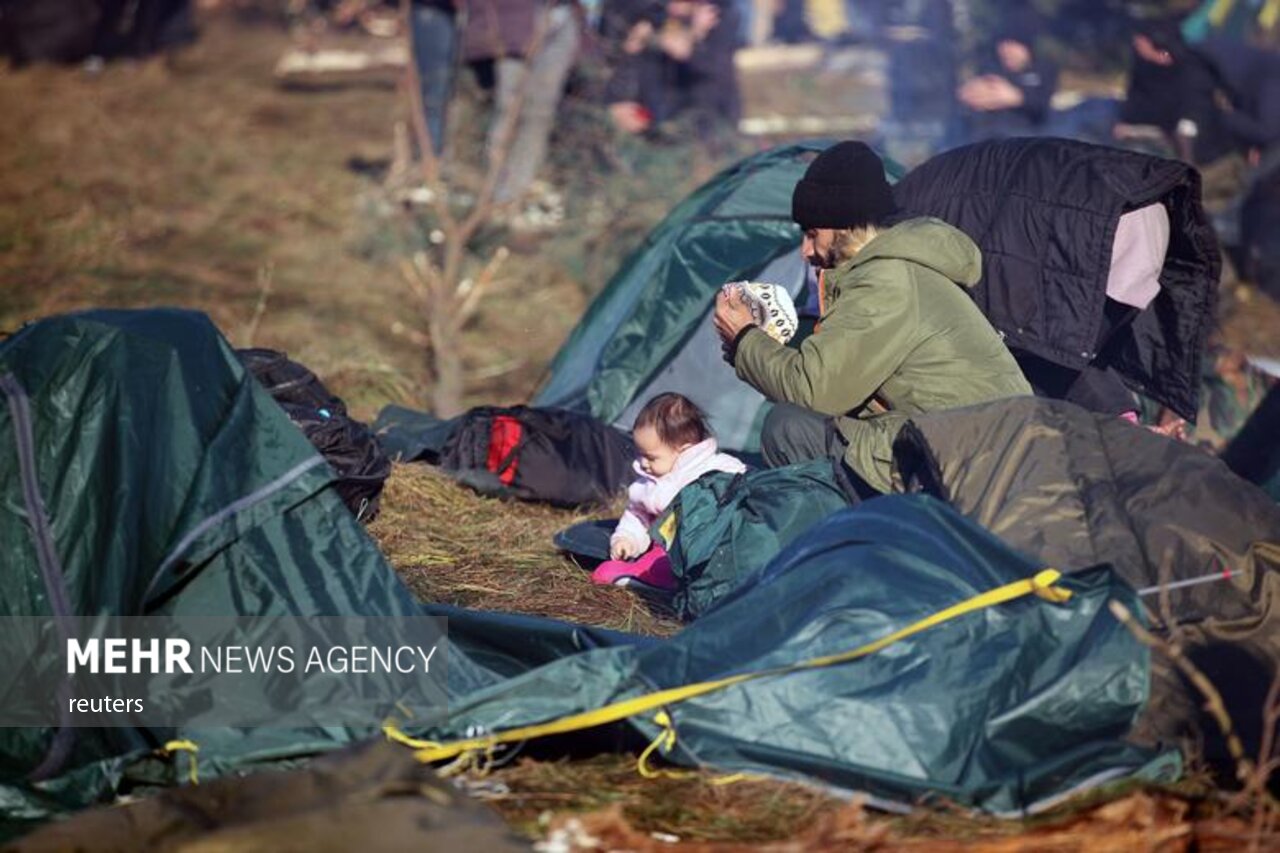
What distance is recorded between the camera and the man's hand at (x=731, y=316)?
195 inches

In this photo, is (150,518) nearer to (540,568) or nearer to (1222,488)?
(540,568)

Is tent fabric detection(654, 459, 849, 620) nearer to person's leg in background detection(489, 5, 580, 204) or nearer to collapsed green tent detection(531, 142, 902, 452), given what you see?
collapsed green tent detection(531, 142, 902, 452)

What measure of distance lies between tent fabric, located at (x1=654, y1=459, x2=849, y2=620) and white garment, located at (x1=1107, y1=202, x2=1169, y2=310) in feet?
3.99

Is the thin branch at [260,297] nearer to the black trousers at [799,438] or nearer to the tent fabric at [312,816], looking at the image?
the black trousers at [799,438]

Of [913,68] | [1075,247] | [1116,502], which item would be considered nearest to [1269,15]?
[913,68]

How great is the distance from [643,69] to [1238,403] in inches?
195

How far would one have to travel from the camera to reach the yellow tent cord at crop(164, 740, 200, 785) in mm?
3535

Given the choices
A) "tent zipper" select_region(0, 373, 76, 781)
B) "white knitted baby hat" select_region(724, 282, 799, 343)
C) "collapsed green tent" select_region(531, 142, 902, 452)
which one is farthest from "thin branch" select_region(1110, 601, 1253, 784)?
"collapsed green tent" select_region(531, 142, 902, 452)

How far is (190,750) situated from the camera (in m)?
3.56

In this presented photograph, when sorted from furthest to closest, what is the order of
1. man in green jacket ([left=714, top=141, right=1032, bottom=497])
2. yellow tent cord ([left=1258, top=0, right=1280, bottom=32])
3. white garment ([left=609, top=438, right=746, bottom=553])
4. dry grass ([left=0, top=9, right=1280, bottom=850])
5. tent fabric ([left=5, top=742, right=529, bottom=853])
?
yellow tent cord ([left=1258, top=0, right=1280, bottom=32])
white garment ([left=609, top=438, right=746, bottom=553])
man in green jacket ([left=714, top=141, right=1032, bottom=497])
dry grass ([left=0, top=9, right=1280, bottom=850])
tent fabric ([left=5, top=742, right=529, bottom=853])

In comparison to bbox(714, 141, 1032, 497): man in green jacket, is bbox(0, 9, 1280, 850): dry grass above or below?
A: below

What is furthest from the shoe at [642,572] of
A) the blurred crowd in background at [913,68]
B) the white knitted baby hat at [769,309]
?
the blurred crowd in background at [913,68]

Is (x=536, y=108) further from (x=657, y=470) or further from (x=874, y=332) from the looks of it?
(x=874, y=332)

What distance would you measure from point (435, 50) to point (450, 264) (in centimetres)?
184
